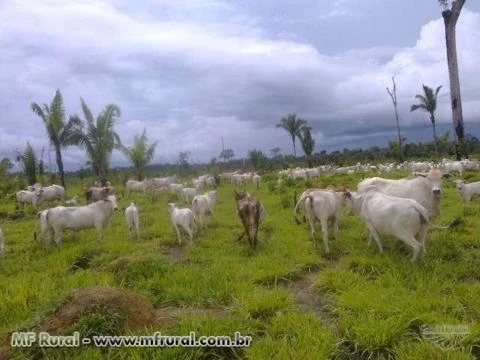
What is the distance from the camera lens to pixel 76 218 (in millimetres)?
11531

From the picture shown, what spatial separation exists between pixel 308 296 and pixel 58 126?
23530 mm

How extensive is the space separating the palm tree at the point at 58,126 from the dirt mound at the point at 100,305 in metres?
Result: 22.9

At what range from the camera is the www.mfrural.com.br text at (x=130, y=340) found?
477 cm

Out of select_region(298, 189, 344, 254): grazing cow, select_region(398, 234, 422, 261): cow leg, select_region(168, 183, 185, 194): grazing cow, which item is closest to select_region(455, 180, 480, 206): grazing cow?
select_region(298, 189, 344, 254): grazing cow

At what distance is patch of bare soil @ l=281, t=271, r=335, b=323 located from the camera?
6.00 m

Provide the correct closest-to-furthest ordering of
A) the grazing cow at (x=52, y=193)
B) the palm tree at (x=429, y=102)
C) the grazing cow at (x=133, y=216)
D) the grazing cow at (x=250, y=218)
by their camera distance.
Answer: the grazing cow at (x=250, y=218), the grazing cow at (x=133, y=216), the grazing cow at (x=52, y=193), the palm tree at (x=429, y=102)

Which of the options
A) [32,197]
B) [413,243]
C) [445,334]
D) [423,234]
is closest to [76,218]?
[413,243]

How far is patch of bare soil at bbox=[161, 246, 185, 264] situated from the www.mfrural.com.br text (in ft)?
13.7

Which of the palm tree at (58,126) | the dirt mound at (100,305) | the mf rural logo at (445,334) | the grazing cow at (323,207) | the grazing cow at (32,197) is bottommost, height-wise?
the mf rural logo at (445,334)

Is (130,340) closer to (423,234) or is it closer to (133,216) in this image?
(423,234)

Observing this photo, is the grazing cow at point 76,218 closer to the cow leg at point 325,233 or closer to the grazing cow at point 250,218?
the grazing cow at point 250,218

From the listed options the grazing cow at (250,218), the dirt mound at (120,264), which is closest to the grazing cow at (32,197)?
the grazing cow at (250,218)

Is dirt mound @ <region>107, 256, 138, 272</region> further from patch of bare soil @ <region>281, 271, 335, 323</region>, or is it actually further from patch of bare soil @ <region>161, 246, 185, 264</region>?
patch of bare soil @ <region>281, 271, 335, 323</region>

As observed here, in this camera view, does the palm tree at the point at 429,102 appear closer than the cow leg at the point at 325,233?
No
